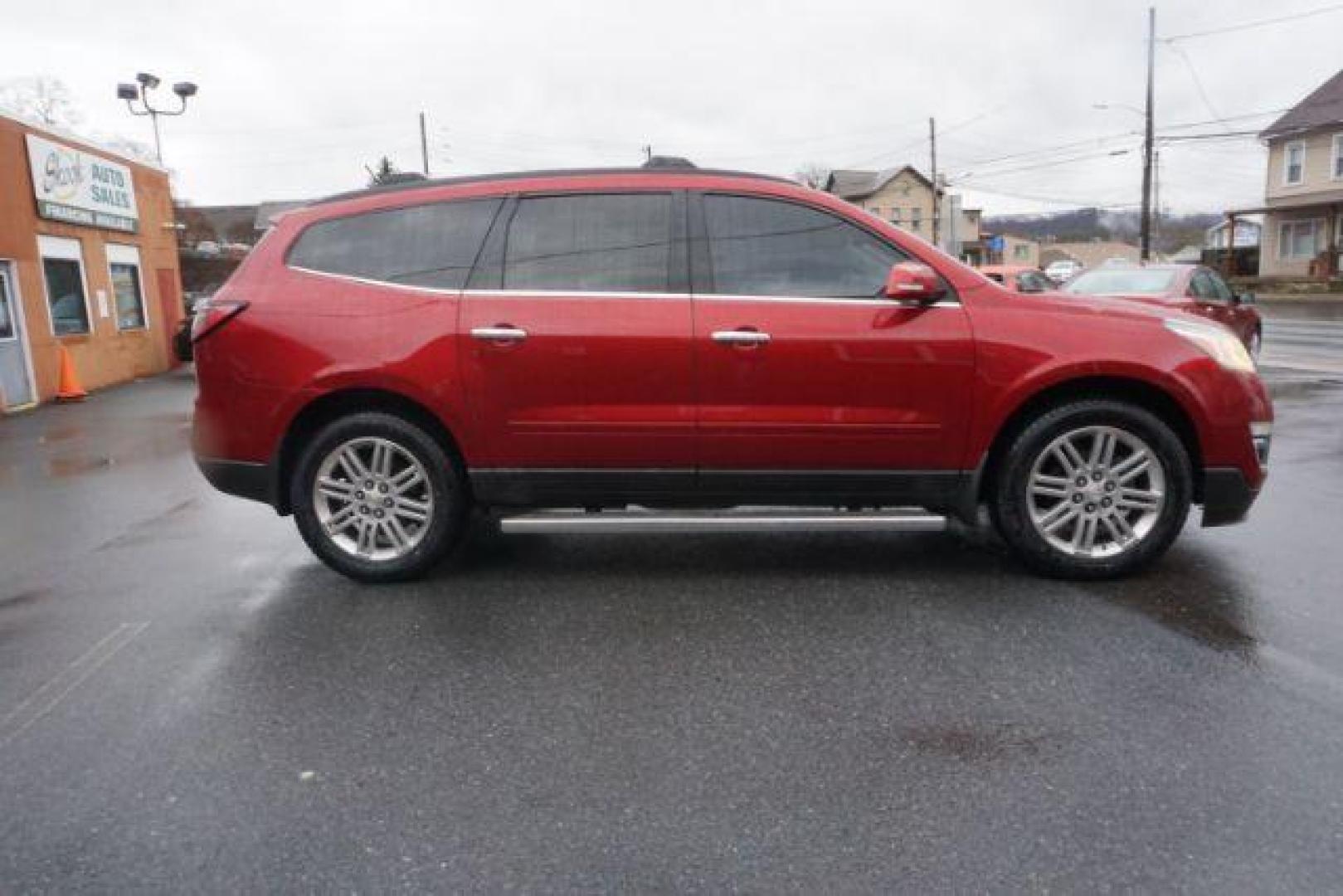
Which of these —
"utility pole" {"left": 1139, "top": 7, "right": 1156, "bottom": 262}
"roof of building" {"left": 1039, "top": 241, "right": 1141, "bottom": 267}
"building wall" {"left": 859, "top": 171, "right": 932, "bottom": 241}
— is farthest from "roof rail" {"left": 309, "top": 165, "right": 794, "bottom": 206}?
"roof of building" {"left": 1039, "top": 241, "right": 1141, "bottom": 267}

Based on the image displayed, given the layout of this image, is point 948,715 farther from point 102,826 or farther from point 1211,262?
point 1211,262

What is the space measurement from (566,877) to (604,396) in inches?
94.7

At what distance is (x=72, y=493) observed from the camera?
7504 mm

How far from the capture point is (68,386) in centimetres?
A: 1476

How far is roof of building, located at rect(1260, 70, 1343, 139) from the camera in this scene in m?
36.7

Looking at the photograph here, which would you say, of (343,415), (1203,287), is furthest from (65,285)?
(1203,287)

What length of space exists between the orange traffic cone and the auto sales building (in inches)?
6.3

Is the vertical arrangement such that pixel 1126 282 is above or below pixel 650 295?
below

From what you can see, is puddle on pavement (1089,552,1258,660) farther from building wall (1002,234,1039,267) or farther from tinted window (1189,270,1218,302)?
building wall (1002,234,1039,267)

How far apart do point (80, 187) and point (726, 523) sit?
50.7 feet

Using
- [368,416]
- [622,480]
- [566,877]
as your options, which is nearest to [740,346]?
[622,480]

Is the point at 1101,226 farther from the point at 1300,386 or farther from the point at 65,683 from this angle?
the point at 65,683

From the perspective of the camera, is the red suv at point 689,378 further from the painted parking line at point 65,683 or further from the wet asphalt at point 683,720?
the painted parking line at point 65,683

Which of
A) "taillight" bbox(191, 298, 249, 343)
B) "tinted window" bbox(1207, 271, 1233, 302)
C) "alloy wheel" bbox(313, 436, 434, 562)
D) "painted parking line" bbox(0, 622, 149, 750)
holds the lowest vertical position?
"painted parking line" bbox(0, 622, 149, 750)
